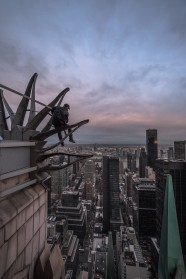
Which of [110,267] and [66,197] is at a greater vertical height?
[66,197]

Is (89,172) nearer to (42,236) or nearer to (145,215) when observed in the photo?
(145,215)

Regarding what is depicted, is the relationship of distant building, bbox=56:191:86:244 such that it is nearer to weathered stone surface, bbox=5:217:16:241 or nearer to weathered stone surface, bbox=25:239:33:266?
weathered stone surface, bbox=25:239:33:266

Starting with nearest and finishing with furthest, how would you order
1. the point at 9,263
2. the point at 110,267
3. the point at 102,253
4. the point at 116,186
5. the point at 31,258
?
the point at 9,263 → the point at 31,258 → the point at 110,267 → the point at 102,253 → the point at 116,186

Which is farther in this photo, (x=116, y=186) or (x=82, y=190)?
(x=82, y=190)

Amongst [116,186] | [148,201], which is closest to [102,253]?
[148,201]

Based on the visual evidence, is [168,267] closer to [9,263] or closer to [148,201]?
[9,263]

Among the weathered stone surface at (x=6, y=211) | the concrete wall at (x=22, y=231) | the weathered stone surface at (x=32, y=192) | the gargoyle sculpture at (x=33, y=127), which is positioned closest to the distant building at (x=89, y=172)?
the gargoyle sculpture at (x=33, y=127)

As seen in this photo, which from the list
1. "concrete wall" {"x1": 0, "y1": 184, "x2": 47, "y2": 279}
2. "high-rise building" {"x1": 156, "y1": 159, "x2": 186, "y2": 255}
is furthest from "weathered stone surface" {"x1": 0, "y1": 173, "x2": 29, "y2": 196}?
"high-rise building" {"x1": 156, "y1": 159, "x2": 186, "y2": 255}
